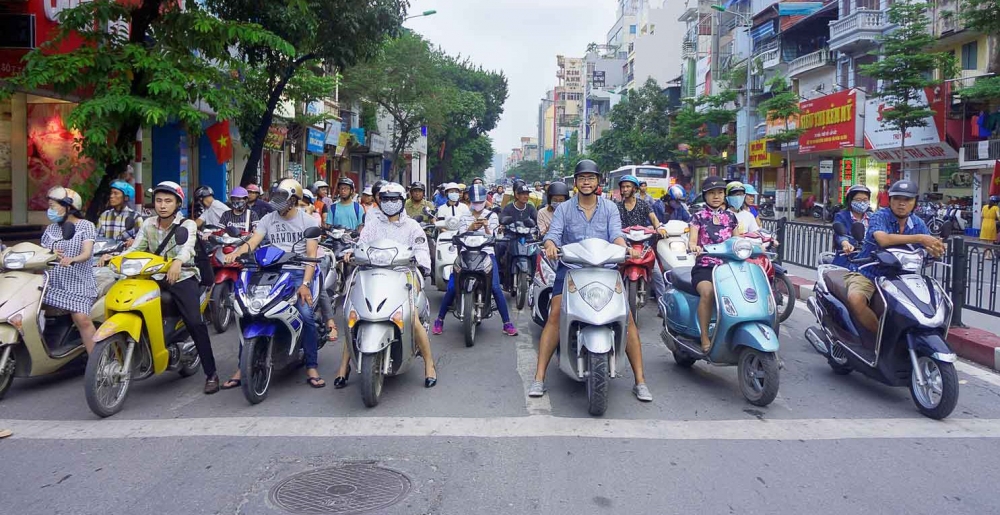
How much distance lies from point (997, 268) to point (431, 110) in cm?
2588

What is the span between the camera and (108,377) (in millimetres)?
5371

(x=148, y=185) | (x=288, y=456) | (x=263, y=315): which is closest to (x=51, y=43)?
(x=263, y=315)

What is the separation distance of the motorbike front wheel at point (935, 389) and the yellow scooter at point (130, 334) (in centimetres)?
559

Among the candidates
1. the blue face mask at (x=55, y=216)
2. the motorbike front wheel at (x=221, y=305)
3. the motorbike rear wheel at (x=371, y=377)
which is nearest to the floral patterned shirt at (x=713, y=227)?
the motorbike rear wheel at (x=371, y=377)

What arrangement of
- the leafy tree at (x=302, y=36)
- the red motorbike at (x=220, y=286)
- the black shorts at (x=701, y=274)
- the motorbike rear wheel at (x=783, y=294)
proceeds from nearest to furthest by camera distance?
1. the black shorts at (x=701, y=274)
2. the red motorbike at (x=220, y=286)
3. the motorbike rear wheel at (x=783, y=294)
4. the leafy tree at (x=302, y=36)

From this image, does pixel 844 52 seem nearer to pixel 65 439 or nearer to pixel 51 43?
pixel 51 43

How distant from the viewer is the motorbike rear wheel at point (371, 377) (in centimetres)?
539

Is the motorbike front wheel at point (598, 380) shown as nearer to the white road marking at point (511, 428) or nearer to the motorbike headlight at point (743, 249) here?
the white road marking at point (511, 428)

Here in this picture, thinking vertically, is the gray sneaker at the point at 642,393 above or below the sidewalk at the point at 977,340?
below

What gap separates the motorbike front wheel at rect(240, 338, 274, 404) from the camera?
215 inches

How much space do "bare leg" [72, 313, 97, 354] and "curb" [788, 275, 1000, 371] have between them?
7.92 metres

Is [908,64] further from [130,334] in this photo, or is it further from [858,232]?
[130,334]

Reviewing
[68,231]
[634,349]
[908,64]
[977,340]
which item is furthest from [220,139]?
[908,64]

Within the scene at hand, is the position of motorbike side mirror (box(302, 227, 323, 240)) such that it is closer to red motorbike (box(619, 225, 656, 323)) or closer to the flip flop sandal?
the flip flop sandal
